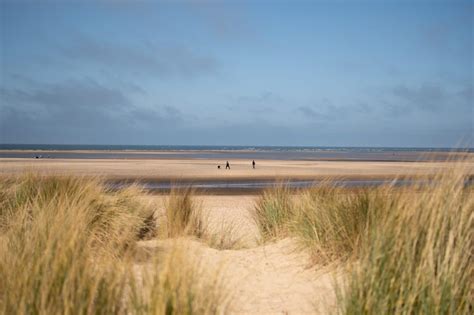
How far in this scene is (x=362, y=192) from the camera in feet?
21.8

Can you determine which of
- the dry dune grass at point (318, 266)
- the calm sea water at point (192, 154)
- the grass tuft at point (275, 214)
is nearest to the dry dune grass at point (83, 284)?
the dry dune grass at point (318, 266)

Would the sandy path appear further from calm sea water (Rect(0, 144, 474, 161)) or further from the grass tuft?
calm sea water (Rect(0, 144, 474, 161))

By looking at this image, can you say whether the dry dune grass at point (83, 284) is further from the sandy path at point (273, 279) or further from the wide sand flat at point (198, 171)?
the wide sand flat at point (198, 171)

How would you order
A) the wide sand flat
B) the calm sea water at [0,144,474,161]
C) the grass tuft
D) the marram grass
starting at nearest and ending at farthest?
the marram grass < the grass tuft < the wide sand flat < the calm sea water at [0,144,474,161]

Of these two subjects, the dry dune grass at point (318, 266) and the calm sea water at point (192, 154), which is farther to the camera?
the calm sea water at point (192, 154)

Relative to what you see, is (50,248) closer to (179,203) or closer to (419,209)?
(419,209)

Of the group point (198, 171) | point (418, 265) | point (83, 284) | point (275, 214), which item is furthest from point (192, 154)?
point (83, 284)

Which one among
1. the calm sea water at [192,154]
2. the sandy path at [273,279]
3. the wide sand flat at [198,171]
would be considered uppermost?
the calm sea water at [192,154]

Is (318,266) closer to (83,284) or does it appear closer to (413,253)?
(413,253)

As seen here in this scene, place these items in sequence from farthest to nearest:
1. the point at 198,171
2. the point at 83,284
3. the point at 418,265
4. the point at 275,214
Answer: the point at 198,171
the point at 275,214
the point at 418,265
the point at 83,284

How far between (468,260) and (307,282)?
2012mm

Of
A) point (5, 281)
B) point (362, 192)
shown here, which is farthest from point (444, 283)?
point (5, 281)

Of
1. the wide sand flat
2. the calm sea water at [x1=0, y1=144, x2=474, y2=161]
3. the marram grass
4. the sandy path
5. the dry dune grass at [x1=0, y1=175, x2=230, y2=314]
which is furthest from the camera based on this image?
the calm sea water at [x1=0, y1=144, x2=474, y2=161]

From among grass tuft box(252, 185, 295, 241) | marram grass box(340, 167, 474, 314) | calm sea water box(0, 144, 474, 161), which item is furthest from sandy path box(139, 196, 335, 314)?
calm sea water box(0, 144, 474, 161)
